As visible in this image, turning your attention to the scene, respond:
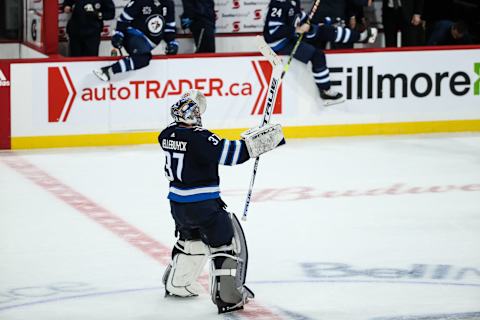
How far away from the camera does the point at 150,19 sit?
1339 centimetres

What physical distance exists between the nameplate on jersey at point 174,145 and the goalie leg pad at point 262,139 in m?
0.33

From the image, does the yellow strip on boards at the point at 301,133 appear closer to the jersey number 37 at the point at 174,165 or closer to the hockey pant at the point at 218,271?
the hockey pant at the point at 218,271

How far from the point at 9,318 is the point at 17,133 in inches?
235

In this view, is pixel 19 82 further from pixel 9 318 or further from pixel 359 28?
pixel 9 318

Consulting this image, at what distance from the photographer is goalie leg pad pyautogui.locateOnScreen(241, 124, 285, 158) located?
6.95 meters

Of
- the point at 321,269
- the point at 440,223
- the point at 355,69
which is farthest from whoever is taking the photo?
the point at 355,69

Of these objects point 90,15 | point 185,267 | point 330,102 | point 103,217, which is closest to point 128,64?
point 90,15

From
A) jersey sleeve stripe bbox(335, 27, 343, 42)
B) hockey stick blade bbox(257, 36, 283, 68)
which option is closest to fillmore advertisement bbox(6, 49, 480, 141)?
jersey sleeve stripe bbox(335, 27, 343, 42)

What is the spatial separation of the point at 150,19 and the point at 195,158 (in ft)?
21.3

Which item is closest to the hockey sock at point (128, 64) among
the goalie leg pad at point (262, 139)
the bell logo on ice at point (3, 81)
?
the bell logo on ice at point (3, 81)

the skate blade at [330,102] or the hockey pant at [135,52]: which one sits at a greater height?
the hockey pant at [135,52]

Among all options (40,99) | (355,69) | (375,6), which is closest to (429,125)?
(355,69)

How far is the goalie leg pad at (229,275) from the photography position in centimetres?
713

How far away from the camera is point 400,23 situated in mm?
15312
